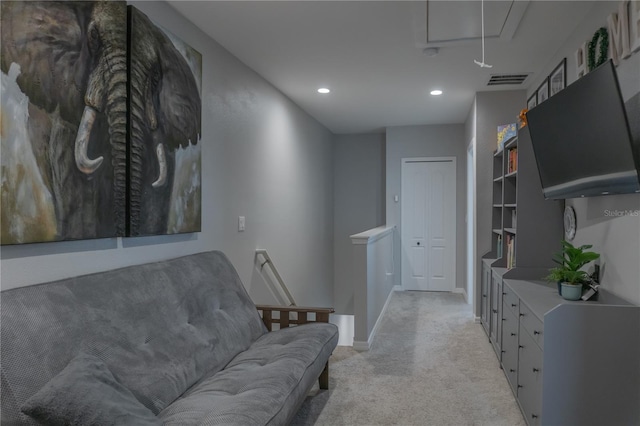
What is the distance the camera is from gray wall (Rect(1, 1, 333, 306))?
2037 millimetres

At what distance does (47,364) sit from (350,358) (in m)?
2.62

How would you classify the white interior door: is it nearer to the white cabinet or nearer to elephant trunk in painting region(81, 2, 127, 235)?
the white cabinet

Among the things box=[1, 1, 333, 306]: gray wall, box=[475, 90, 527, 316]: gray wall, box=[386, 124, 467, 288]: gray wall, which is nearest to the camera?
box=[1, 1, 333, 306]: gray wall

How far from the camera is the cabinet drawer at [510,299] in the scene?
2.82m

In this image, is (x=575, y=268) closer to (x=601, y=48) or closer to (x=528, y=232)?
(x=528, y=232)

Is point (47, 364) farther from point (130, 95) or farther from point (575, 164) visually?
point (575, 164)

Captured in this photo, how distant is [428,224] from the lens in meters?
6.73

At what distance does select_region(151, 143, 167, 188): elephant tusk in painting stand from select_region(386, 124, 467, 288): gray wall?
4.64 m

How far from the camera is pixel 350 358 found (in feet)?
12.2

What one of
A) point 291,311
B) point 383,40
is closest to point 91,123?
point 291,311

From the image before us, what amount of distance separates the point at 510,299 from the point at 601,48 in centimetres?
166

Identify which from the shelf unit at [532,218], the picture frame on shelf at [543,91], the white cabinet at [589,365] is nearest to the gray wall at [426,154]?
the picture frame on shelf at [543,91]

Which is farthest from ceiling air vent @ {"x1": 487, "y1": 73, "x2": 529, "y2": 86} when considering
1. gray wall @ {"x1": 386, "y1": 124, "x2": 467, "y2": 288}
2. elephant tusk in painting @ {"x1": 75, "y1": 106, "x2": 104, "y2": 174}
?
elephant tusk in painting @ {"x1": 75, "y1": 106, "x2": 104, "y2": 174}

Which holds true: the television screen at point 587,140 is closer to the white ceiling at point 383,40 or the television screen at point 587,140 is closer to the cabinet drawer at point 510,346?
the white ceiling at point 383,40
